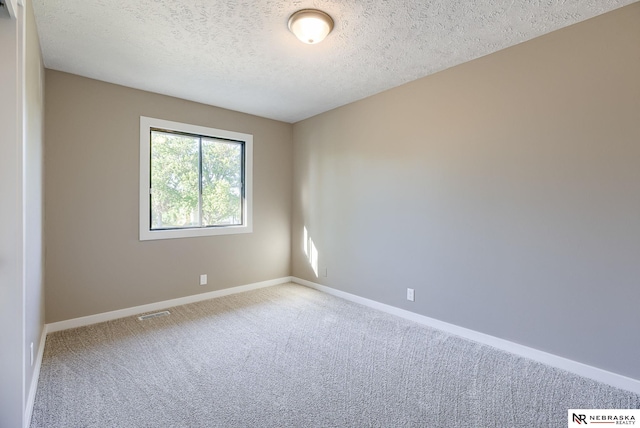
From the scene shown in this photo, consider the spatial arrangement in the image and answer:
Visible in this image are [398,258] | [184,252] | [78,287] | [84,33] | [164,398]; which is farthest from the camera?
[184,252]

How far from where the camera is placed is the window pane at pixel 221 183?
413cm

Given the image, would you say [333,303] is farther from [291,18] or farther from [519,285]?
[291,18]

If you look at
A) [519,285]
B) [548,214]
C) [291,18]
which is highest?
[291,18]

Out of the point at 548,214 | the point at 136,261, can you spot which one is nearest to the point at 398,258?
the point at 548,214

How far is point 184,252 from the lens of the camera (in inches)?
153

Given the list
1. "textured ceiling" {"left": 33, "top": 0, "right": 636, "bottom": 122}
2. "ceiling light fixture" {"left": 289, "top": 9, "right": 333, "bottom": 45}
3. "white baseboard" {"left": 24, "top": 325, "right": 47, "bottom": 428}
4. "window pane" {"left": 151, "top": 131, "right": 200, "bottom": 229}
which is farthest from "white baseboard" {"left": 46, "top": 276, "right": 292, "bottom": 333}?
"ceiling light fixture" {"left": 289, "top": 9, "right": 333, "bottom": 45}

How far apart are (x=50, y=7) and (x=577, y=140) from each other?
390 centimetres

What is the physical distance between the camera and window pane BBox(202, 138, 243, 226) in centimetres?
413

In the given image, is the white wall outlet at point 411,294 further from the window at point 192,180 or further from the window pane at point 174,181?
the window pane at point 174,181

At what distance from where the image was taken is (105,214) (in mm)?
3314

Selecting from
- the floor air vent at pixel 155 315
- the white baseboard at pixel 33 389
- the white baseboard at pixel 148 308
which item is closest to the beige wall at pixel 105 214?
the white baseboard at pixel 148 308

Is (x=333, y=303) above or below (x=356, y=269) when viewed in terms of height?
below

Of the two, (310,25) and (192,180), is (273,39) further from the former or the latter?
(192,180)

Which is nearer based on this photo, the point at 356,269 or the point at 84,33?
the point at 84,33
